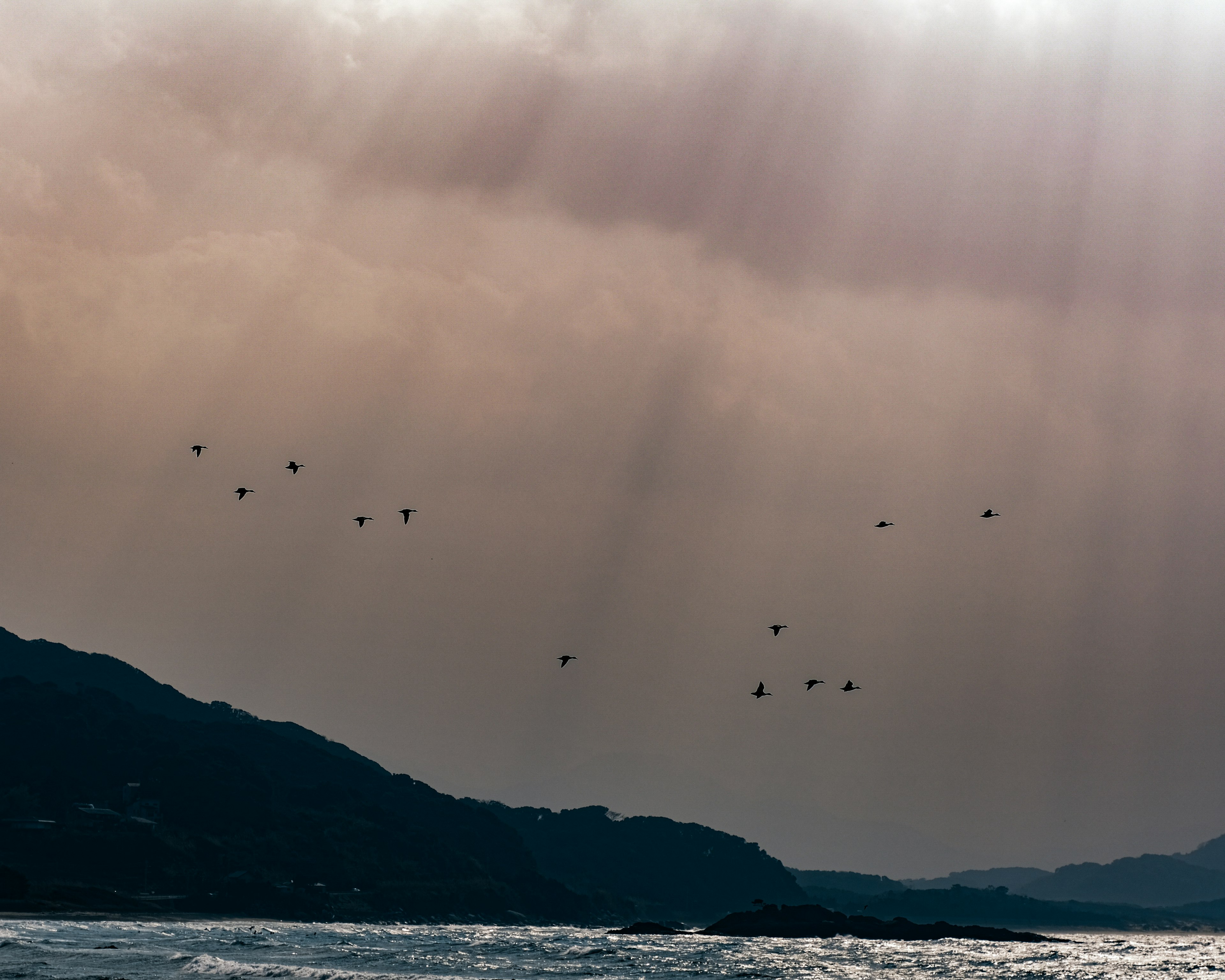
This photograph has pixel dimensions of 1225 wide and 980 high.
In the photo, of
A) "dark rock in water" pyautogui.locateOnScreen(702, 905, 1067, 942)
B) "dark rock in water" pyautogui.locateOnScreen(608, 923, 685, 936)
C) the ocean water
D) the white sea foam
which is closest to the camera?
the white sea foam

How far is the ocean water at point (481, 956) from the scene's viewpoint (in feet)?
274

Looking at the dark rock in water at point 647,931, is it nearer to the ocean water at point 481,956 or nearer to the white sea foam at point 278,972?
the ocean water at point 481,956

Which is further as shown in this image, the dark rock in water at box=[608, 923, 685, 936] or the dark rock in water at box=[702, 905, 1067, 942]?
the dark rock in water at box=[702, 905, 1067, 942]

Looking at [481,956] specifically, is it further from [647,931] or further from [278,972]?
[647,931]

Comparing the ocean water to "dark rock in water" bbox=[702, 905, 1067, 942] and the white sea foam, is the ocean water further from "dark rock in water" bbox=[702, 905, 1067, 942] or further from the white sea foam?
"dark rock in water" bbox=[702, 905, 1067, 942]

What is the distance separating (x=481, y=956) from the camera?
11281 cm

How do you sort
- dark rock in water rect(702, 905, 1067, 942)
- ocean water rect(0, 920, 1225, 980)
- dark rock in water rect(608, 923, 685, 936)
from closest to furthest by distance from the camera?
ocean water rect(0, 920, 1225, 980) < dark rock in water rect(608, 923, 685, 936) < dark rock in water rect(702, 905, 1067, 942)

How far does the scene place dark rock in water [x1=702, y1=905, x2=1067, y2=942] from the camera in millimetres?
185500

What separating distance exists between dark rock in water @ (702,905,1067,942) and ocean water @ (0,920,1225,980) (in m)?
9.27

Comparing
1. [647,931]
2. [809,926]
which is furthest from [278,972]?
[809,926]

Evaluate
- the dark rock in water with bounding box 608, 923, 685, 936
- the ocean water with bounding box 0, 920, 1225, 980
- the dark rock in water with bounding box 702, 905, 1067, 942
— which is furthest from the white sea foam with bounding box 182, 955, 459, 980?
the dark rock in water with bounding box 702, 905, 1067, 942

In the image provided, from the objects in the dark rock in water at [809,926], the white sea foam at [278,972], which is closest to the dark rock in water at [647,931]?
the dark rock in water at [809,926]

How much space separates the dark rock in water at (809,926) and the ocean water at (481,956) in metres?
9.27

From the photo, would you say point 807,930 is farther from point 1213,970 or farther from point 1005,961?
point 1213,970
